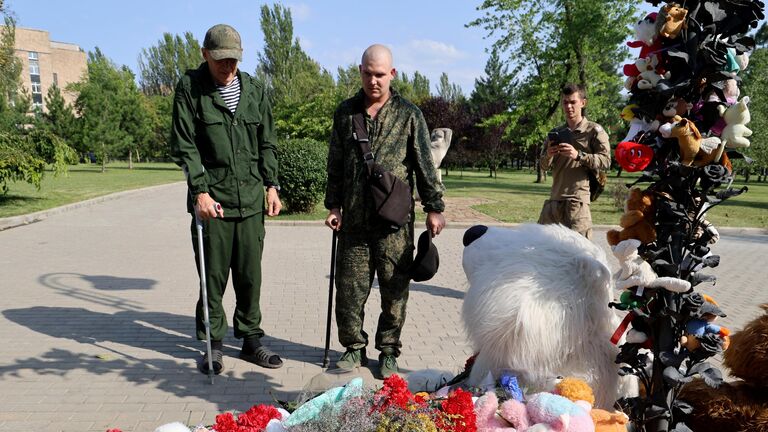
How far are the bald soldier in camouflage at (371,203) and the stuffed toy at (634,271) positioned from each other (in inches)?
68.0

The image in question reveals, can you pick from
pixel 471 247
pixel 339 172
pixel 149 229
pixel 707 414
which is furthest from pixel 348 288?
pixel 149 229

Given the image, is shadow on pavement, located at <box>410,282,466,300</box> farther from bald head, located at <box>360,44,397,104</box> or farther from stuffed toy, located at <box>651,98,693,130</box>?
stuffed toy, located at <box>651,98,693,130</box>

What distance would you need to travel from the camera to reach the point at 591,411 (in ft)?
6.56

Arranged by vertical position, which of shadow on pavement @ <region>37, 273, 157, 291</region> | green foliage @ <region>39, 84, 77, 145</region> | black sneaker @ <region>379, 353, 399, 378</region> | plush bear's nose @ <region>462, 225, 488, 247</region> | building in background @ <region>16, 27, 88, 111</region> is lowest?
shadow on pavement @ <region>37, 273, 157, 291</region>

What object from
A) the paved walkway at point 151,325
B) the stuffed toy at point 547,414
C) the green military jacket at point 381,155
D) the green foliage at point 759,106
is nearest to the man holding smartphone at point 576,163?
the green military jacket at point 381,155

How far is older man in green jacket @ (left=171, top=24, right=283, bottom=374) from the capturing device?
11.8 ft

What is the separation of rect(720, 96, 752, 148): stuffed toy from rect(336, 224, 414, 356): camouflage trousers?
6.83ft

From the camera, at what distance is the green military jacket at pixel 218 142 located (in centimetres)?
359

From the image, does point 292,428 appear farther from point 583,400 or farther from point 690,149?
point 690,149

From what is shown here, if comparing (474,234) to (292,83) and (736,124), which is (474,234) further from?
(292,83)

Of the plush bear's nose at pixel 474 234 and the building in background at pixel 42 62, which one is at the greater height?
the building in background at pixel 42 62

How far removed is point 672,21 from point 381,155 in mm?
1988

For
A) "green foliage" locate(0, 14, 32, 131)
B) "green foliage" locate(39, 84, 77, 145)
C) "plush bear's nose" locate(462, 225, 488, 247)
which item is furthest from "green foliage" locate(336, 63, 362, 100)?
"plush bear's nose" locate(462, 225, 488, 247)

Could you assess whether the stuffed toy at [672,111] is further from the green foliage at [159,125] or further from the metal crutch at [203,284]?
the green foliage at [159,125]
